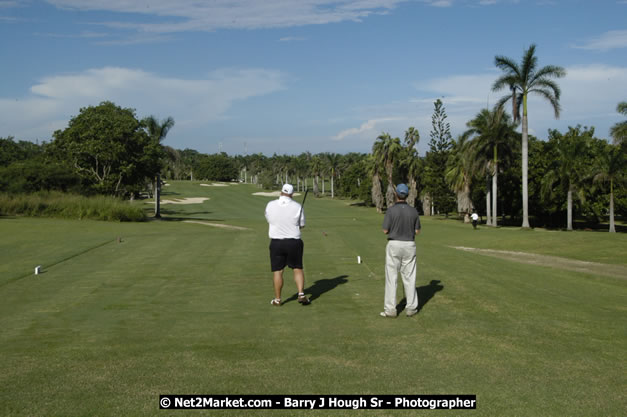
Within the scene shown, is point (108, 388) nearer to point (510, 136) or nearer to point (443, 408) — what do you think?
point (443, 408)

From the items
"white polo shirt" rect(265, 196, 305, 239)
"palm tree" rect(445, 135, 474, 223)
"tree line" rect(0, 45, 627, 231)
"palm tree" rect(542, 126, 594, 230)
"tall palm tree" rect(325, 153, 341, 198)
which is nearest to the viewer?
"white polo shirt" rect(265, 196, 305, 239)

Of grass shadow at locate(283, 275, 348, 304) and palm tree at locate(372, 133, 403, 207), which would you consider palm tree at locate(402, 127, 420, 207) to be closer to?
palm tree at locate(372, 133, 403, 207)

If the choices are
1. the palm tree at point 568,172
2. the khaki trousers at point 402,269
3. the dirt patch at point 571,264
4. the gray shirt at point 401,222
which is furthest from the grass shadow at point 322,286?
the palm tree at point 568,172

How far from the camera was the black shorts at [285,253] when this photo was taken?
9.81m

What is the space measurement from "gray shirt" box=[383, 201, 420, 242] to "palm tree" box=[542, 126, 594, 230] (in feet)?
177

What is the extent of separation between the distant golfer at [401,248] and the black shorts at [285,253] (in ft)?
5.54

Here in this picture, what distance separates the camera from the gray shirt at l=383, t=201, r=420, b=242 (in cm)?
909

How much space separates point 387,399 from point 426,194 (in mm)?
79570

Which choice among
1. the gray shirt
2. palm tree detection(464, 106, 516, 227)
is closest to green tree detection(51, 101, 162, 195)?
palm tree detection(464, 106, 516, 227)

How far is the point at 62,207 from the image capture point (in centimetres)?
4291

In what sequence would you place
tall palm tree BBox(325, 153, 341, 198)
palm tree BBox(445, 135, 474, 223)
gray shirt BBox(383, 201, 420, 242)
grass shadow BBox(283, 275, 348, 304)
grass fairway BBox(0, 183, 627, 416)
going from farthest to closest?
tall palm tree BBox(325, 153, 341, 198)
palm tree BBox(445, 135, 474, 223)
grass shadow BBox(283, 275, 348, 304)
gray shirt BBox(383, 201, 420, 242)
grass fairway BBox(0, 183, 627, 416)

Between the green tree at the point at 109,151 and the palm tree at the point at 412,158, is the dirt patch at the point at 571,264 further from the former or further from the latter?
the palm tree at the point at 412,158

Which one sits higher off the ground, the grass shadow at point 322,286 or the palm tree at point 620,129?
the palm tree at point 620,129

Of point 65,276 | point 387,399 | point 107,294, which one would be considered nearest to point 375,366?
point 387,399
